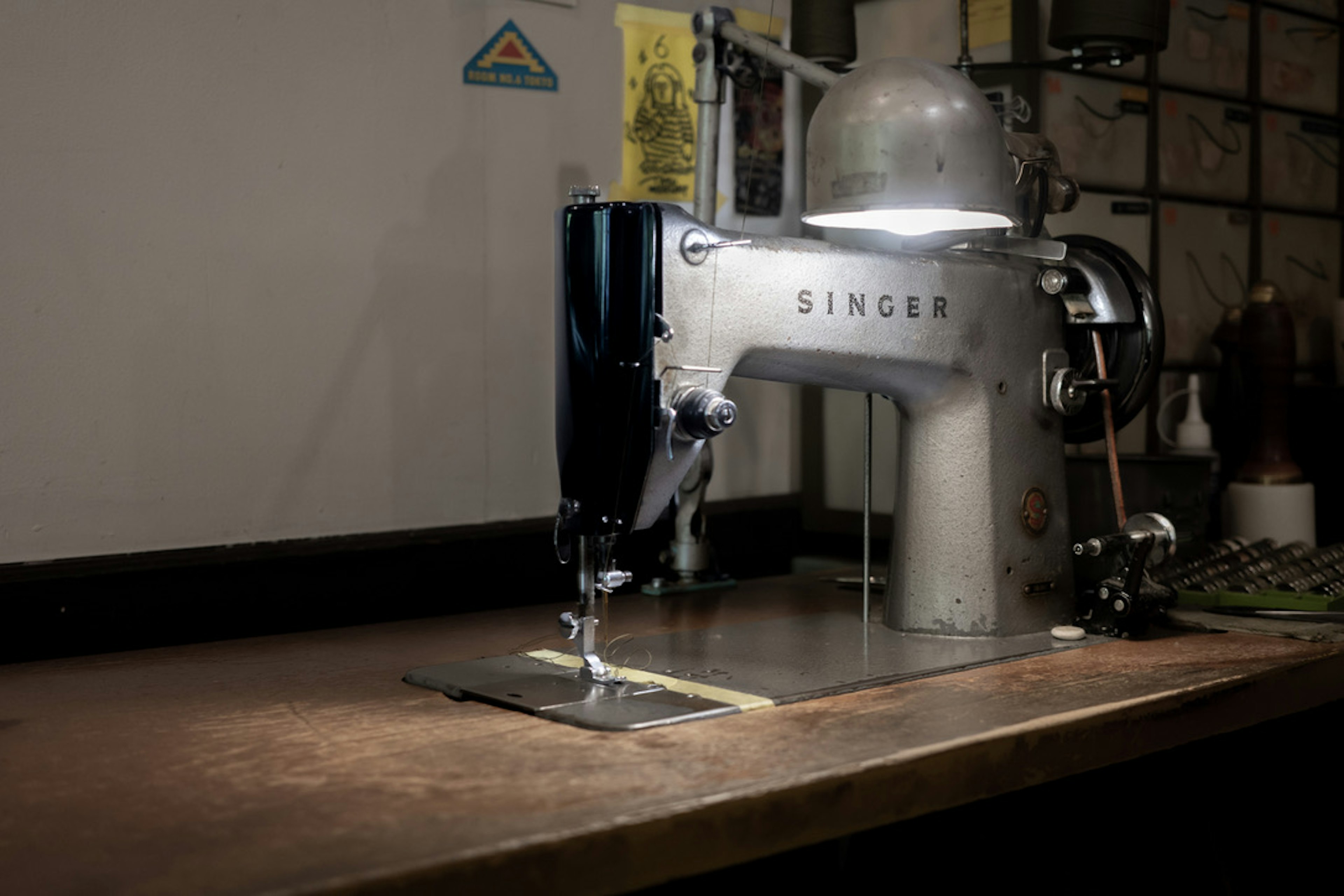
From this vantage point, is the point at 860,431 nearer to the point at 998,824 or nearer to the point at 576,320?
the point at 998,824

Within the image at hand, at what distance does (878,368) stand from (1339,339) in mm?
1715

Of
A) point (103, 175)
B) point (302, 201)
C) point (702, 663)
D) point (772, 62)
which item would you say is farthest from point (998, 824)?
point (103, 175)

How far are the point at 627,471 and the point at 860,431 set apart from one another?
1.08 meters

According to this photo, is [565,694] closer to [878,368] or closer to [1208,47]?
[878,368]

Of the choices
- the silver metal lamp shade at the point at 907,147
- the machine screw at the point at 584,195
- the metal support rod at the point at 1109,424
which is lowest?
the metal support rod at the point at 1109,424

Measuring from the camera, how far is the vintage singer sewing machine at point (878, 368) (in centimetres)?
135

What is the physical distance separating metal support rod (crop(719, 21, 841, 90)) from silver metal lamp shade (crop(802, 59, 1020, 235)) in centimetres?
31

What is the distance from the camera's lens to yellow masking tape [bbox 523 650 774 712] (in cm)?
130

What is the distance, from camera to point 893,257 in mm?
1569

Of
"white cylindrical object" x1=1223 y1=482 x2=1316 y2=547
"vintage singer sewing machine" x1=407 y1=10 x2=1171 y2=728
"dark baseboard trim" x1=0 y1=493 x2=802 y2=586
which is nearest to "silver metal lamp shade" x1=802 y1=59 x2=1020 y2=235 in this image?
"vintage singer sewing machine" x1=407 y1=10 x2=1171 y2=728

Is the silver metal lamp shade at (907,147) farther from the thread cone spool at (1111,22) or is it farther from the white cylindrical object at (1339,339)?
the white cylindrical object at (1339,339)

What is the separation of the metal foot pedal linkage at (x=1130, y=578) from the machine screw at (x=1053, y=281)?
297mm

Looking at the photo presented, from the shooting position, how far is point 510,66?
200 centimetres

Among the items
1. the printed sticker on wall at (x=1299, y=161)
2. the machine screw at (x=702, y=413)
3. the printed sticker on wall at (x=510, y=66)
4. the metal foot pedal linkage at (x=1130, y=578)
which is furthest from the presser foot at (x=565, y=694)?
the printed sticker on wall at (x=1299, y=161)
